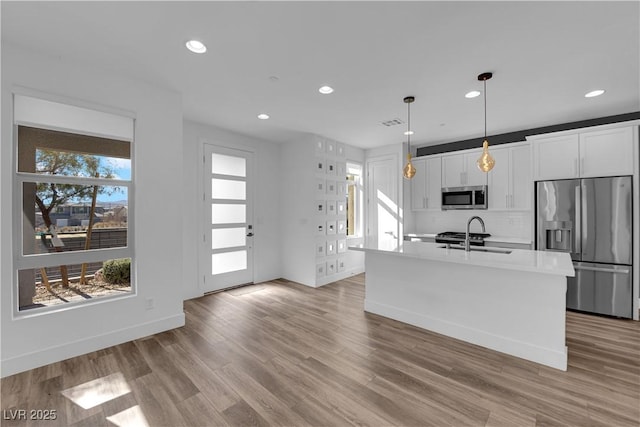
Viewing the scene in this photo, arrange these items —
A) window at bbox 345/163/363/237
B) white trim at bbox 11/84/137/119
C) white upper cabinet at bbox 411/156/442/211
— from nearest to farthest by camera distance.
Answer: white trim at bbox 11/84/137/119, white upper cabinet at bbox 411/156/442/211, window at bbox 345/163/363/237

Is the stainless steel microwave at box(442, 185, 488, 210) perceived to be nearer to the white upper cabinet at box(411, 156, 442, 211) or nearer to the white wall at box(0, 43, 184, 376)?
the white upper cabinet at box(411, 156, 442, 211)

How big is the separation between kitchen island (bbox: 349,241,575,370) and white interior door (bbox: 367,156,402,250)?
2112 millimetres

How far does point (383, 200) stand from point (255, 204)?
271 centimetres

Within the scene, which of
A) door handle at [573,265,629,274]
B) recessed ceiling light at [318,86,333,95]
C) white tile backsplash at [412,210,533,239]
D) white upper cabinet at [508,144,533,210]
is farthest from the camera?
white tile backsplash at [412,210,533,239]

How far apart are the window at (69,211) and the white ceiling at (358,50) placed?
73cm

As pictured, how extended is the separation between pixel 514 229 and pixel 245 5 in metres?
5.28

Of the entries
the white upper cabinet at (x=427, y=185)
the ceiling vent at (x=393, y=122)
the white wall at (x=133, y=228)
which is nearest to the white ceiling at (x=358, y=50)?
the white wall at (x=133, y=228)

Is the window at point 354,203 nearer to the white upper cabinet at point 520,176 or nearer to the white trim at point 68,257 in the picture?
the white upper cabinet at point 520,176

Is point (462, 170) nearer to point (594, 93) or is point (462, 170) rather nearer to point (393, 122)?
point (393, 122)

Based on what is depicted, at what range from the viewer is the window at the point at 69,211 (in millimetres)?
2428

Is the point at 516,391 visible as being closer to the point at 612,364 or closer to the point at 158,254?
the point at 612,364

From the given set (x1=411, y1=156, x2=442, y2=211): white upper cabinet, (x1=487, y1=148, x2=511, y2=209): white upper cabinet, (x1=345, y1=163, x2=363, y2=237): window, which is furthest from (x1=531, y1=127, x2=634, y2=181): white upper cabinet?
(x1=345, y1=163, x2=363, y2=237): window

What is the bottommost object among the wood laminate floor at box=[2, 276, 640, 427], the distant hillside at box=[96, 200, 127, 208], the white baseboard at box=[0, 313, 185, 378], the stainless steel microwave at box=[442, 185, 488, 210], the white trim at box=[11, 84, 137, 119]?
the wood laminate floor at box=[2, 276, 640, 427]

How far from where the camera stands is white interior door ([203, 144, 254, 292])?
4.52 metres
